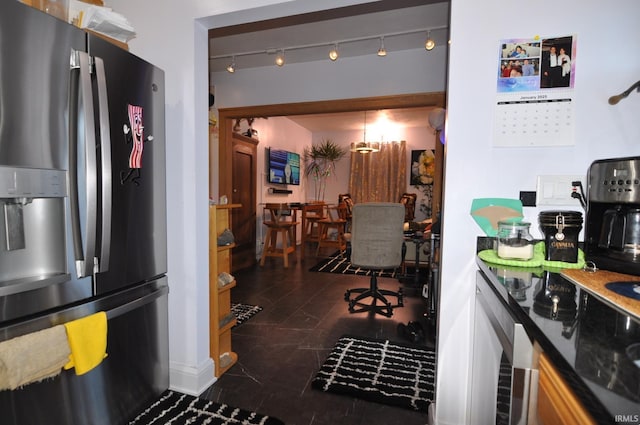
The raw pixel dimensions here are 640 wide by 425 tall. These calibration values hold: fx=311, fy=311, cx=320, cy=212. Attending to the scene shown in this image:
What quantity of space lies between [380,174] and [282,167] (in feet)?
8.60

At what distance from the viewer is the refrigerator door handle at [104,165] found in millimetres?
1159

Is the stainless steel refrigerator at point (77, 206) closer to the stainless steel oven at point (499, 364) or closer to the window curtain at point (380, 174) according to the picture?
the stainless steel oven at point (499, 364)

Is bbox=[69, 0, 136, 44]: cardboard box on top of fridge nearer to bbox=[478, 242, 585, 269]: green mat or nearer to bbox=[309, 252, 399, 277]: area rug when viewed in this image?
bbox=[478, 242, 585, 269]: green mat

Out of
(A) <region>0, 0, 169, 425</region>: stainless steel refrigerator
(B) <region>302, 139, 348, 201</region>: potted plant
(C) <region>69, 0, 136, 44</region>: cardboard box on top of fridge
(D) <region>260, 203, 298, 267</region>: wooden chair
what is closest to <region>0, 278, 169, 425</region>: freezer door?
(A) <region>0, 0, 169, 425</region>: stainless steel refrigerator

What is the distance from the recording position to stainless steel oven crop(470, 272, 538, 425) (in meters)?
0.72

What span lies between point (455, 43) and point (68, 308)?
6.19 feet

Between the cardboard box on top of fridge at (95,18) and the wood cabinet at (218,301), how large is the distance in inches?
40.1

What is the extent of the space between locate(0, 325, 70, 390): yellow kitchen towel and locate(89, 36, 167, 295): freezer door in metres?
0.24

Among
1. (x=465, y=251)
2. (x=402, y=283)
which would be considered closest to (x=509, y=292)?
(x=465, y=251)

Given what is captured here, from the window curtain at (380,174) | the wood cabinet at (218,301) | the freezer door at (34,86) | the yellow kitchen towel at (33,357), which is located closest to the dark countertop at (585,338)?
the yellow kitchen towel at (33,357)

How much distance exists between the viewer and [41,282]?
102cm

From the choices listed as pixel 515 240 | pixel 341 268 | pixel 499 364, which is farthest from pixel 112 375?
pixel 341 268

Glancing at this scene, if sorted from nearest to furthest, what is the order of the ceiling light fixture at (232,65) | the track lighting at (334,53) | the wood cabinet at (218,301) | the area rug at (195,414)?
1. the area rug at (195,414)
2. the wood cabinet at (218,301)
3. the track lighting at (334,53)
4. the ceiling light fixture at (232,65)

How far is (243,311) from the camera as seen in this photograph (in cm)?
313
